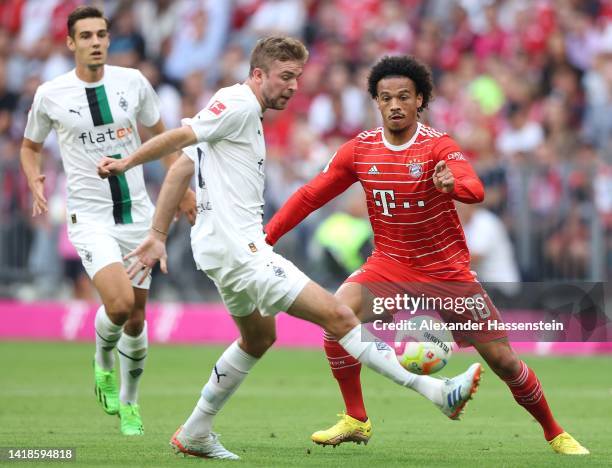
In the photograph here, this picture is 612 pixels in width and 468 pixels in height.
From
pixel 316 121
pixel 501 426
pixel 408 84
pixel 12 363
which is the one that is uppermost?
pixel 408 84

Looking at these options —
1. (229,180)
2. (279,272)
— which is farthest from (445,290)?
(229,180)

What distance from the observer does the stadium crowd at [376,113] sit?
17344mm

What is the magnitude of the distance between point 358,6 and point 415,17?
100 cm

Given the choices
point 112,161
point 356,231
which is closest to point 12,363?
point 356,231

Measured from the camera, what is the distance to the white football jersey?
8.14 meters

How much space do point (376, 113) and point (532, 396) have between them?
10.6 m

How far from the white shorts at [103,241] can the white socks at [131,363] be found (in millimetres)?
430

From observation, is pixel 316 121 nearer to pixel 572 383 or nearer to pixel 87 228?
pixel 572 383

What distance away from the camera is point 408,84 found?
8898 millimetres

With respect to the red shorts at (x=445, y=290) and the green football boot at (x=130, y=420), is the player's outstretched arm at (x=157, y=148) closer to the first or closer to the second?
the red shorts at (x=445, y=290)

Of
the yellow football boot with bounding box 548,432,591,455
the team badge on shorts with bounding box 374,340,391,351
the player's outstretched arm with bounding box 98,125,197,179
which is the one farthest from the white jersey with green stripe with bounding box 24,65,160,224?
the yellow football boot with bounding box 548,432,591,455

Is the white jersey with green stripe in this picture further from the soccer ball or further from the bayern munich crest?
the soccer ball

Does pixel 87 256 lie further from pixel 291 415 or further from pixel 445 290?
pixel 445 290

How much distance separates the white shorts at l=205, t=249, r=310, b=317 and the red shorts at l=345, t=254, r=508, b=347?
1.06 m
